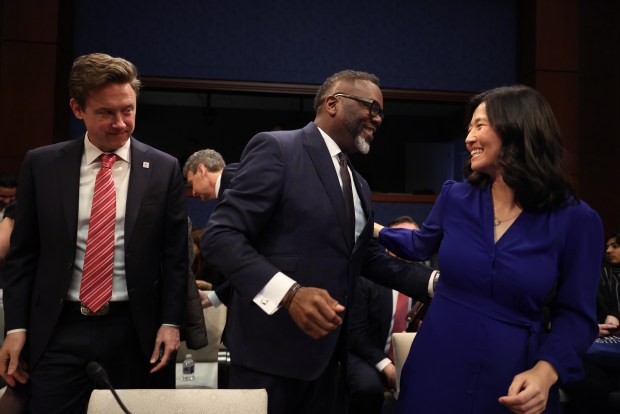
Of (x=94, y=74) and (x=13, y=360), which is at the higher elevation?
(x=94, y=74)

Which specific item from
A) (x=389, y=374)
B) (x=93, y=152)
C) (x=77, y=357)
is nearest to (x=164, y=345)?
(x=77, y=357)

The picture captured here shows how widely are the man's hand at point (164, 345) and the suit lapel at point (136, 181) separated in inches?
11.1

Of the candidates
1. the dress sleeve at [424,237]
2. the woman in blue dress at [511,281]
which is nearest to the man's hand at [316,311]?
the woman in blue dress at [511,281]

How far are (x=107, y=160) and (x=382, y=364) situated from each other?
209cm

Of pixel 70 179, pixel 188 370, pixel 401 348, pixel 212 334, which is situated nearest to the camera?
pixel 70 179

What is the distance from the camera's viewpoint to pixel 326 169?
62.9 inches

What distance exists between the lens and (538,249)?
1.32 metres

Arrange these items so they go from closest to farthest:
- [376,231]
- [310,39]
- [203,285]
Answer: [376,231]
[203,285]
[310,39]

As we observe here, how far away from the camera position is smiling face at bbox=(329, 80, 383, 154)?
173 cm

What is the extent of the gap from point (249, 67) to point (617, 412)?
4.11 meters

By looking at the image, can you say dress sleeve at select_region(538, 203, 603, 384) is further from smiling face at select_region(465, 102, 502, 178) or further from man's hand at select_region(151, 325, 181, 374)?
man's hand at select_region(151, 325, 181, 374)

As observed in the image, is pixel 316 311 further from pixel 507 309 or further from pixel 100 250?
pixel 100 250

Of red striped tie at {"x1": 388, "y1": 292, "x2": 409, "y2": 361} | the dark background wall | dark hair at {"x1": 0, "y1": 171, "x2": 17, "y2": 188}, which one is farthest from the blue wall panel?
red striped tie at {"x1": 388, "y1": 292, "x2": 409, "y2": 361}

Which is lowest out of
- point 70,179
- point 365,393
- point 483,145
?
point 365,393
